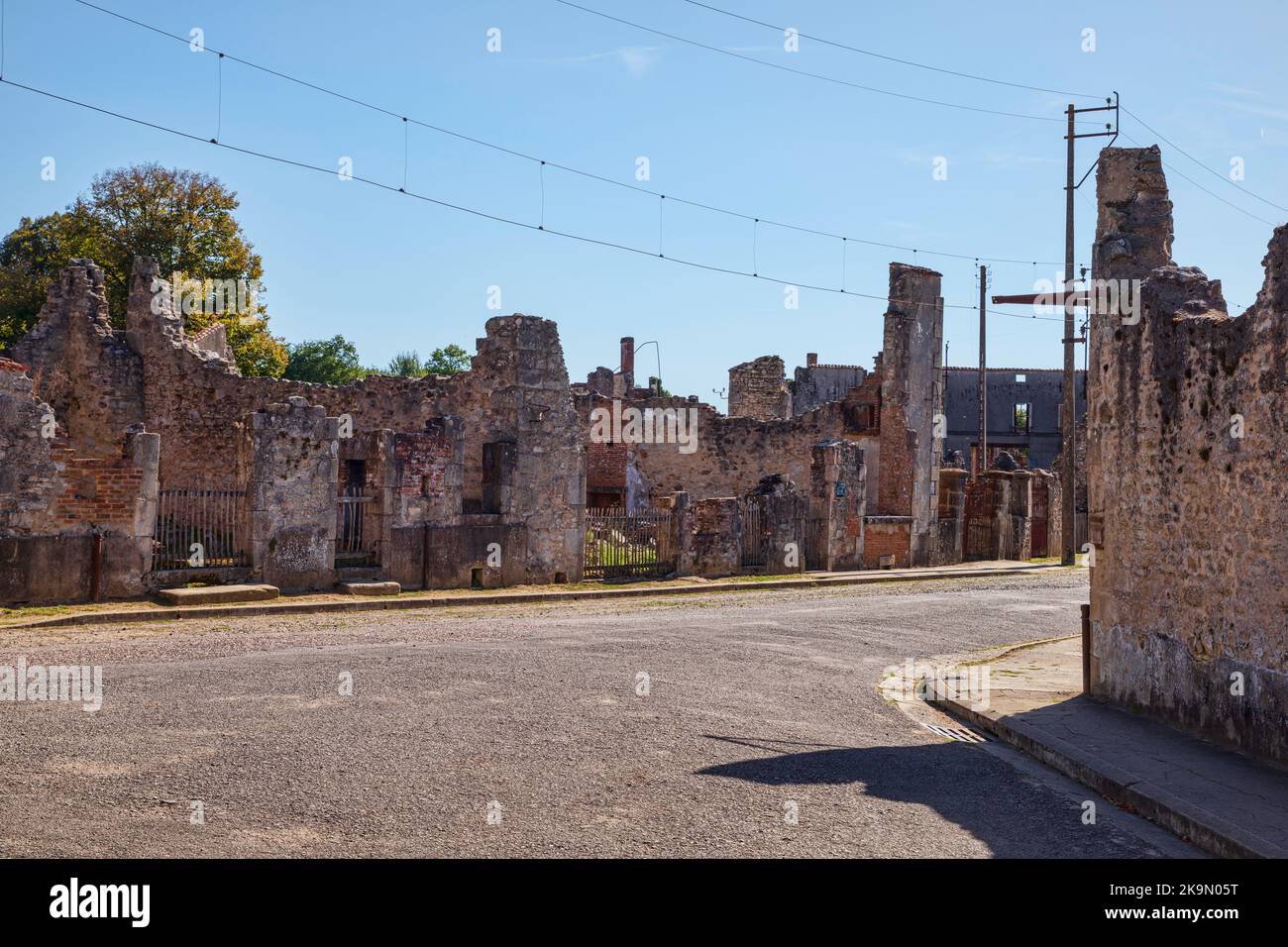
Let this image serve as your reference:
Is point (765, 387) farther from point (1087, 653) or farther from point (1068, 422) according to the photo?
point (1087, 653)

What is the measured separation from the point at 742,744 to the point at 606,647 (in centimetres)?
462

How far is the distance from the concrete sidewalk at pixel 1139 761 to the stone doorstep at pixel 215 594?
394 inches

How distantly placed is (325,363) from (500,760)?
Answer: 58038mm

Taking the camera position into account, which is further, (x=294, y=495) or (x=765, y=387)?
(x=765, y=387)

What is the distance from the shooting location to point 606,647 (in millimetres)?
12391

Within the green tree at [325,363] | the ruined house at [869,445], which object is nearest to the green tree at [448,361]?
the green tree at [325,363]

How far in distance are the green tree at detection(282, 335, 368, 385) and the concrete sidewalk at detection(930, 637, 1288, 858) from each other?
53.2 meters

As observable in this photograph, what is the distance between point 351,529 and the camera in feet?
64.2

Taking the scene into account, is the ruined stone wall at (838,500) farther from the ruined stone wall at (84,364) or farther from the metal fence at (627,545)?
the ruined stone wall at (84,364)

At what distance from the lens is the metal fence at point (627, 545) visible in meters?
22.3

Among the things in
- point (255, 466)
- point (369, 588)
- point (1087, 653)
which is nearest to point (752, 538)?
point (369, 588)

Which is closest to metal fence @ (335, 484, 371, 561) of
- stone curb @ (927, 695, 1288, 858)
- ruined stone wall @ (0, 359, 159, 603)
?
ruined stone wall @ (0, 359, 159, 603)
